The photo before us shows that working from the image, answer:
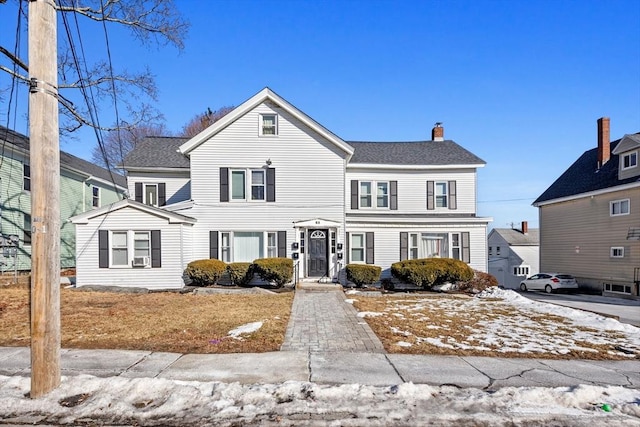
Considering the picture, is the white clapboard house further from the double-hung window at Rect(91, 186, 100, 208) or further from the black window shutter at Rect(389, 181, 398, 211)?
the double-hung window at Rect(91, 186, 100, 208)

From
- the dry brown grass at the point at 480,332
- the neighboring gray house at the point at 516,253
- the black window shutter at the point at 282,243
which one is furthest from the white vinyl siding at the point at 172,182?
the neighboring gray house at the point at 516,253

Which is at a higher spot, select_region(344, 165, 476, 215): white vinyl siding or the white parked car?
select_region(344, 165, 476, 215): white vinyl siding

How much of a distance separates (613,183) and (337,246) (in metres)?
16.5

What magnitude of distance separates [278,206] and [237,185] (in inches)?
82.9

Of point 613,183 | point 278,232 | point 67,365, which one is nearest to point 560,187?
point 613,183

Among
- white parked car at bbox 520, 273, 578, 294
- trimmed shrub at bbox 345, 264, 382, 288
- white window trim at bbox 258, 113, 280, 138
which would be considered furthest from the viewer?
white parked car at bbox 520, 273, 578, 294

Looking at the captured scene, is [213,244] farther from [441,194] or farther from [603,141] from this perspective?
[603,141]

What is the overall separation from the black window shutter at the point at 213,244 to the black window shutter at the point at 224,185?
1566 mm

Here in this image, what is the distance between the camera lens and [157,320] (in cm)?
901

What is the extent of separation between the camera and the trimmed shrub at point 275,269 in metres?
15.2

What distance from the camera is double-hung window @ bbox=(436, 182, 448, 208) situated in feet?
63.9

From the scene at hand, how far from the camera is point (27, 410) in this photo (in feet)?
13.5

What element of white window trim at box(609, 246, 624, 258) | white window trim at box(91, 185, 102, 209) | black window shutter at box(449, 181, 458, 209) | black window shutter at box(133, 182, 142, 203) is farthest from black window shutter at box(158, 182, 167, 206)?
white window trim at box(609, 246, 624, 258)

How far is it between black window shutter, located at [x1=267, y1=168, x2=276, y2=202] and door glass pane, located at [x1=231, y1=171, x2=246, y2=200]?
3.76ft
